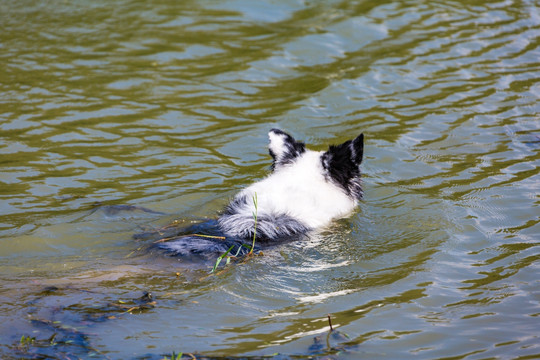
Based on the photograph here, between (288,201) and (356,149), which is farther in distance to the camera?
(356,149)

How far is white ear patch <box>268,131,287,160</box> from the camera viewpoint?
670cm

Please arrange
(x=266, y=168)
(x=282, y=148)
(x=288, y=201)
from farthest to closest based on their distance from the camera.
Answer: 1. (x=266, y=168)
2. (x=282, y=148)
3. (x=288, y=201)

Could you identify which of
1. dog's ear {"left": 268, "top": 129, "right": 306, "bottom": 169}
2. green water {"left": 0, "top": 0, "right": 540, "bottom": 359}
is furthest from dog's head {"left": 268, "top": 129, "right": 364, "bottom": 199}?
green water {"left": 0, "top": 0, "right": 540, "bottom": 359}

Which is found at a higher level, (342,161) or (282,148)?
(282,148)

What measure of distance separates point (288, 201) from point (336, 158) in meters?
0.72

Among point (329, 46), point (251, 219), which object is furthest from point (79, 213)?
point (329, 46)

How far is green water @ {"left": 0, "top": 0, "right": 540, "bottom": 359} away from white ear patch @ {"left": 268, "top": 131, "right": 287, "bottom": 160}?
2.85 ft

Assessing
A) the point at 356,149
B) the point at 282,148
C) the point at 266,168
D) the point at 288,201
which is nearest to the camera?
the point at 288,201

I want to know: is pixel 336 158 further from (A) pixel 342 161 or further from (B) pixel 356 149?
(B) pixel 356 149

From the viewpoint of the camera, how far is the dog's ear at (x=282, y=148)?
669 centimetres

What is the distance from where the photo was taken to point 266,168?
7926 millimetres

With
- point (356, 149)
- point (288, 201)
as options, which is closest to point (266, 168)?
point (356, 149)

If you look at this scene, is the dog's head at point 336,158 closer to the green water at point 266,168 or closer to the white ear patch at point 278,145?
the white ear patch at point 278,145

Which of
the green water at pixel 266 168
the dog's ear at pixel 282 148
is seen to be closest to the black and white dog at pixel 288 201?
the dog's ear at pixel 282 148
